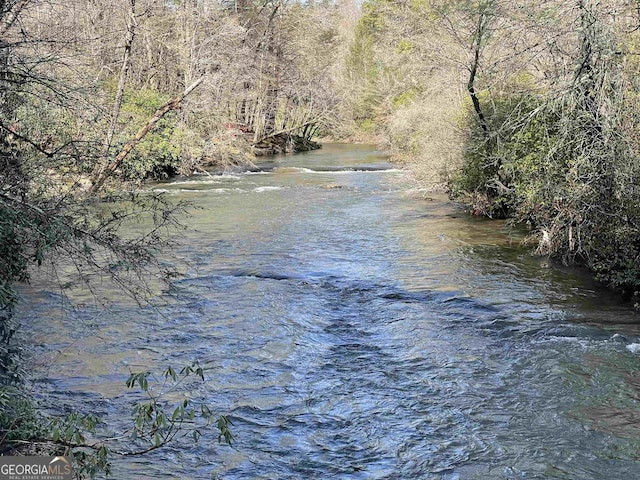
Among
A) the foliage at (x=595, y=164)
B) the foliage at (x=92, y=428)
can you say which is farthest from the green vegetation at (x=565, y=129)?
the foliage at (x=92, y=428)

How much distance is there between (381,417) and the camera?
23.0 feet

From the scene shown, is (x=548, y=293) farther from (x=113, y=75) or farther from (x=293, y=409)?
(x=113, y=75)

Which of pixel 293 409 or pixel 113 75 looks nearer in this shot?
pixel 293 409

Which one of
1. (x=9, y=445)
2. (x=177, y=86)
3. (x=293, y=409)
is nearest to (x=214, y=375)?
(x=293, y=409)

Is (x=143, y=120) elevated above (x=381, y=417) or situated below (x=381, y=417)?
above

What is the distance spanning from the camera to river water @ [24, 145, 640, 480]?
6.24 meters

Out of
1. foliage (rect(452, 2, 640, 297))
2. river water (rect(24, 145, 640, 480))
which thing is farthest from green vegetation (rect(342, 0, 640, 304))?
river water (rect(24, 145, 640, 480))

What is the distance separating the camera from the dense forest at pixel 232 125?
6.49 m

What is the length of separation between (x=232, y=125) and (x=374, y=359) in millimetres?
28367

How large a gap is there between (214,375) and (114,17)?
63.4 ft

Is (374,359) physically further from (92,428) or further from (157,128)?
(157,128)

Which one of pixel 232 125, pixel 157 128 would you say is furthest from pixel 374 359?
pixel 232 125

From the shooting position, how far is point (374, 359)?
870cm

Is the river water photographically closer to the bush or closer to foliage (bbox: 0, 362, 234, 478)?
foliage (bbox: 0, 362, 234, 478)
